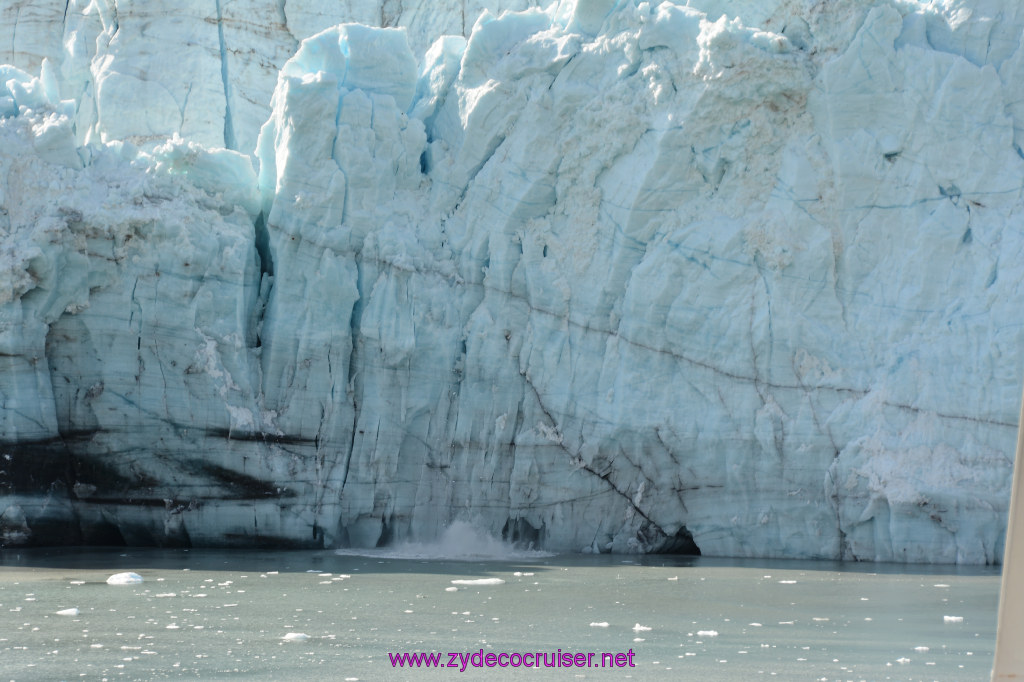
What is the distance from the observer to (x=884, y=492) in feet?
31.7

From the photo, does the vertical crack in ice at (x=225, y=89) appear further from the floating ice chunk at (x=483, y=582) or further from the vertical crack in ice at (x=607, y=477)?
the floating ice chunk at (x=483, y=582)

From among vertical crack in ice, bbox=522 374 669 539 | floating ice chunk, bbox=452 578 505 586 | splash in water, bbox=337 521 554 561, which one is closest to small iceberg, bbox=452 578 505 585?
floating ice chunk, bbox=452 578 505 586

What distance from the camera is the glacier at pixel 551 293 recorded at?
1020cm

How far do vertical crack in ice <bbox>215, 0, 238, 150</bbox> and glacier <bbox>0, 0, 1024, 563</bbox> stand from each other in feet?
10.1

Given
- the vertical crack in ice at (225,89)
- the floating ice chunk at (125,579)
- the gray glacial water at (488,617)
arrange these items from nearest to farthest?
the gray glacial water at (488,617) → the floating ice chunk at (125,579) → the vertical crack in ice at (225,89)

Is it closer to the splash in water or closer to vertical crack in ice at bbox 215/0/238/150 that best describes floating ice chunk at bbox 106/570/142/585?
the splash in water

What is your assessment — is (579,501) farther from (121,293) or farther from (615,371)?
(121,293)

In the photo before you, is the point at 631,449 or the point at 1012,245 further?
the point at 631,449

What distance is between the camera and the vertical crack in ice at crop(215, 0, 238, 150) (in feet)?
48.5

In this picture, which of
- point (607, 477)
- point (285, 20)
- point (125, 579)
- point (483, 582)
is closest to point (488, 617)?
point (483, 582)

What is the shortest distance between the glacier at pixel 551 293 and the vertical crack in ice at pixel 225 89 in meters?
3.08

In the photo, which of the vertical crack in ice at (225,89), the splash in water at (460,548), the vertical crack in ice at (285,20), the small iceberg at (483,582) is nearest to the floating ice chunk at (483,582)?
the small iceberg at (483,582)

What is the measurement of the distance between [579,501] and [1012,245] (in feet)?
14.2

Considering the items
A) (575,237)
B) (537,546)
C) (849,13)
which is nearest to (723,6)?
(849,13)
